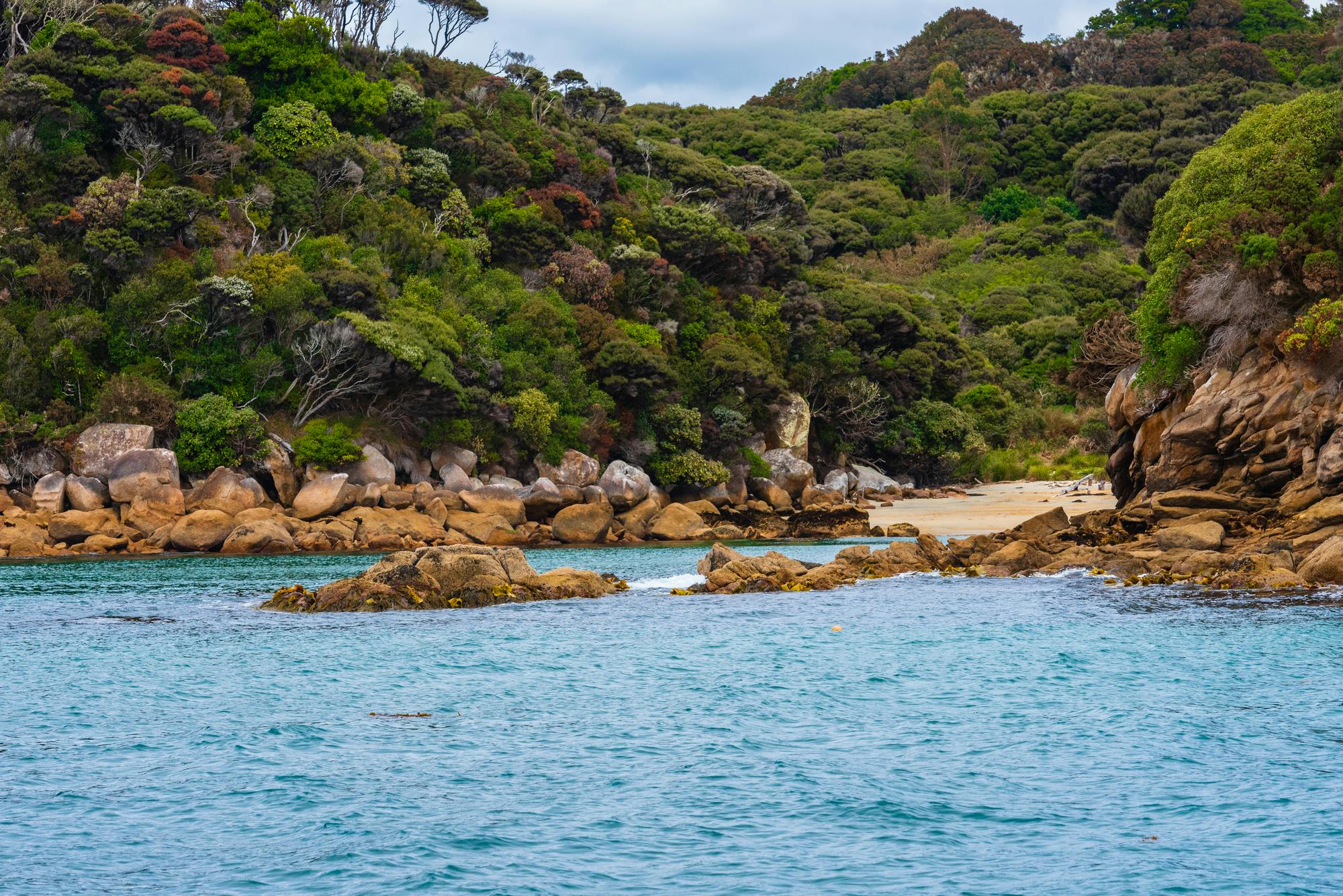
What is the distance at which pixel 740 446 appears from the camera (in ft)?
185

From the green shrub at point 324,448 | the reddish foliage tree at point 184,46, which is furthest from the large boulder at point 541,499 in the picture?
the reddish foliage tree at point 184,46

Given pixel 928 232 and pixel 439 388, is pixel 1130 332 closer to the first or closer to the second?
pixel 439 388

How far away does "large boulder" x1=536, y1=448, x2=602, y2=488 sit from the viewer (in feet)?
161

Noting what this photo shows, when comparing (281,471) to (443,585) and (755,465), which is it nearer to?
(443,585)

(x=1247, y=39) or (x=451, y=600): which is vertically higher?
(x=1247, y=39)

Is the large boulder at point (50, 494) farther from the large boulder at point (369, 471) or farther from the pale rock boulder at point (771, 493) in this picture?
the pale rock boulder at point (771, 493)

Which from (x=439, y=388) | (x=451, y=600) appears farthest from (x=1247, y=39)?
(x=451, y=600)

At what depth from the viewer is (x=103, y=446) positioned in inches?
1602

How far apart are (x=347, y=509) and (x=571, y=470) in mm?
10466

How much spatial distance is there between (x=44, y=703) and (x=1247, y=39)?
137 m

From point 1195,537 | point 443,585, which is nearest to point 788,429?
point 1195,537

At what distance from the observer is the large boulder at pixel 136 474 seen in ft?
131

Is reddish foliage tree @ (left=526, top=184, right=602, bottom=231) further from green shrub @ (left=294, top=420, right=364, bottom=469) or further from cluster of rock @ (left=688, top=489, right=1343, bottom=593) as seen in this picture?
cluster of rock @ (left=688, top=489, right=1343, bottom=593)

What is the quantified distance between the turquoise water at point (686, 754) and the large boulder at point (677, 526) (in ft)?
73.7
